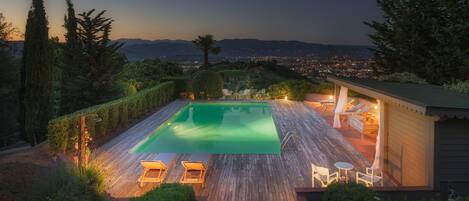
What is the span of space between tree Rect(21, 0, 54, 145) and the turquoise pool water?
12.4ft

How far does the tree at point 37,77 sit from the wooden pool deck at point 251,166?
2.98 meters

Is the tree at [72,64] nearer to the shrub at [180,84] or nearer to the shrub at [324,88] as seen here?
the shrub at [180,84]

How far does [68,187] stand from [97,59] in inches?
401

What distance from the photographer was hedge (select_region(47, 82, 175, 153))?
8.59 meters

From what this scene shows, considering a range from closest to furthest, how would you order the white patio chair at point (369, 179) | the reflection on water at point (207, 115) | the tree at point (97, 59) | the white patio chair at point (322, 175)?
the white patio chair at point (322, 175), the white patio chair at point (369, 179), the tree at point (97, 59), the reflection on water at point (207, 115)

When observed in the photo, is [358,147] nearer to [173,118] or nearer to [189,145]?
[189,145]

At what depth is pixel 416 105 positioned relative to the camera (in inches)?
215

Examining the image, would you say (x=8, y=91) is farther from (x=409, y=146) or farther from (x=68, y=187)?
(x=409, y=146)

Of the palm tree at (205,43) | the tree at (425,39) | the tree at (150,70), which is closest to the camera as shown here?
the tree at (425,39)

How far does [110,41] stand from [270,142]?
715cm

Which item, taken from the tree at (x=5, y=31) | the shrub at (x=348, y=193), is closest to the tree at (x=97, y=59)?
the tree at (x=5, y=31)

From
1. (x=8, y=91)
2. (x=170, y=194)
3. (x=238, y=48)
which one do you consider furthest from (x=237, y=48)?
(x=170, y=194)

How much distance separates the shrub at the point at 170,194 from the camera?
443 centimetres

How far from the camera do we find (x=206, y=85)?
20734 mm
